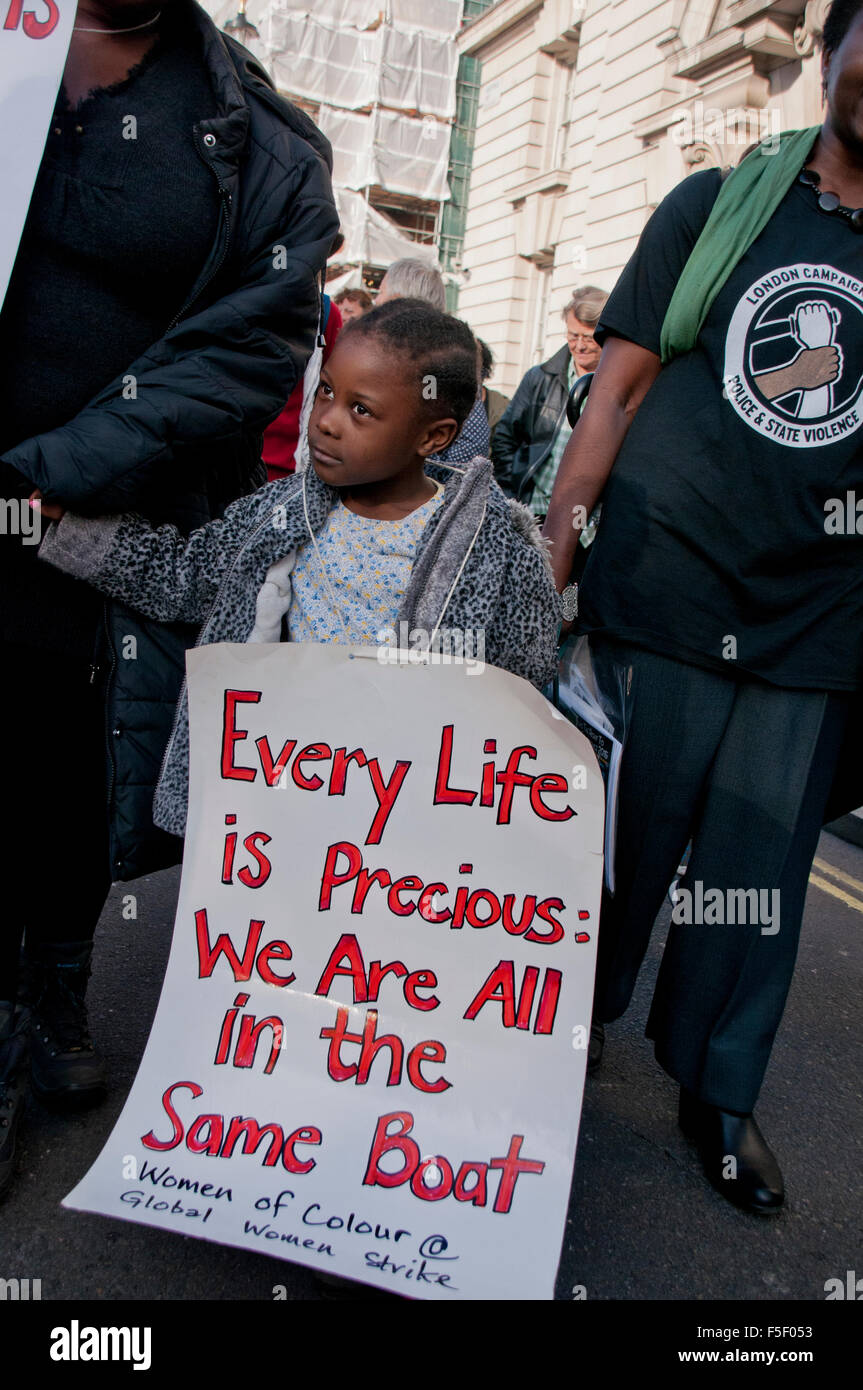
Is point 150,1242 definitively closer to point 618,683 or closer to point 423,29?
point 618,683

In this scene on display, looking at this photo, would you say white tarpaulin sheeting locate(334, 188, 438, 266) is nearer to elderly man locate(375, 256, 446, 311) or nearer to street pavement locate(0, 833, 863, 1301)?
elderly man locate(375, 256, 446, 311)

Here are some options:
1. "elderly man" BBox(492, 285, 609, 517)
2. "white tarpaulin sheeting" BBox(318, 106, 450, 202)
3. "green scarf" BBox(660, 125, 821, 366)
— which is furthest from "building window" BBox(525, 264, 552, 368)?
"green scarf" BBox(660, 125, 821, 366)

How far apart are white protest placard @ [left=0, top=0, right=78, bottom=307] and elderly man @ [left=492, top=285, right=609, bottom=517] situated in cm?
366

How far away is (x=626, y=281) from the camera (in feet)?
7.29

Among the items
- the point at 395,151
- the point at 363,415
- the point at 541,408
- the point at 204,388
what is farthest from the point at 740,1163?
the point at 395,151

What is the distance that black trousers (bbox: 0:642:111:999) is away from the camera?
6.55ft

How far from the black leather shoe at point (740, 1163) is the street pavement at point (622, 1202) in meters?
Result: 0.03

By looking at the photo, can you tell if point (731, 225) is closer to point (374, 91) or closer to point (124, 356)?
point (124, 356)

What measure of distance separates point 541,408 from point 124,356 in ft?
12.5

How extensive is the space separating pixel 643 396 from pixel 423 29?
31.5m

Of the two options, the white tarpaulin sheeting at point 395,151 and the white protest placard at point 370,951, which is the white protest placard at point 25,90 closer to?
the white protest placard at point 370,951

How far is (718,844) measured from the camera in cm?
225

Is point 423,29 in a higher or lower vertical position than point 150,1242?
higher

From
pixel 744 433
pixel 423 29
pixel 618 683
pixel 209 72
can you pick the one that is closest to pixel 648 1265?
pixel 618 683
